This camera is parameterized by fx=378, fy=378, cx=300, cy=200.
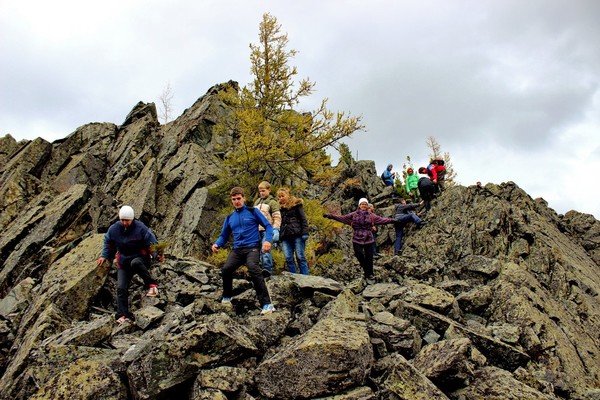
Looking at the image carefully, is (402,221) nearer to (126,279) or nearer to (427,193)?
(427,193)

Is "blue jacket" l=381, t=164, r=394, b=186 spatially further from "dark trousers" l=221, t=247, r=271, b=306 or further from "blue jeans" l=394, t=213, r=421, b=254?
"dark trousers" l=221, t=247, r=271, b=306

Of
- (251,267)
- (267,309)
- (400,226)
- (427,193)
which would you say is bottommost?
(267,309)

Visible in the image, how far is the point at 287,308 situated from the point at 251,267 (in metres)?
1.57

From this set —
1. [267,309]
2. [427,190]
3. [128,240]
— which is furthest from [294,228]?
[427,190]

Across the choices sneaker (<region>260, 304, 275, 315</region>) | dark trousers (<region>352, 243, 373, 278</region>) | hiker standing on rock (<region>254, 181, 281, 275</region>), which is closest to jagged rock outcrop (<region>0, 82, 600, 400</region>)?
sneaker (<region>260, 304, 275, 315</region>)

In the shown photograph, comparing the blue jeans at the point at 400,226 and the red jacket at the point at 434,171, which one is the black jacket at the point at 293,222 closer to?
A: the blue jeans at the point at 400,226

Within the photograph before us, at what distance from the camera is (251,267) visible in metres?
8.27

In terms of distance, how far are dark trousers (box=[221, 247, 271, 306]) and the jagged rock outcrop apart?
1.44ft

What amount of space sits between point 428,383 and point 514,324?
4.73 m

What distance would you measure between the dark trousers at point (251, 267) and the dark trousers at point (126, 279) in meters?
2.50

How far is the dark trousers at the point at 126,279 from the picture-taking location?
920 cm

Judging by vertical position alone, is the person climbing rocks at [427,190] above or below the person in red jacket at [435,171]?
below

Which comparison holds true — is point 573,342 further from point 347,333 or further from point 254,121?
point 254,121

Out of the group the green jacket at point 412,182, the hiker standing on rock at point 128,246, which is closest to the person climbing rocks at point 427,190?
the green jacket at point 412,182
